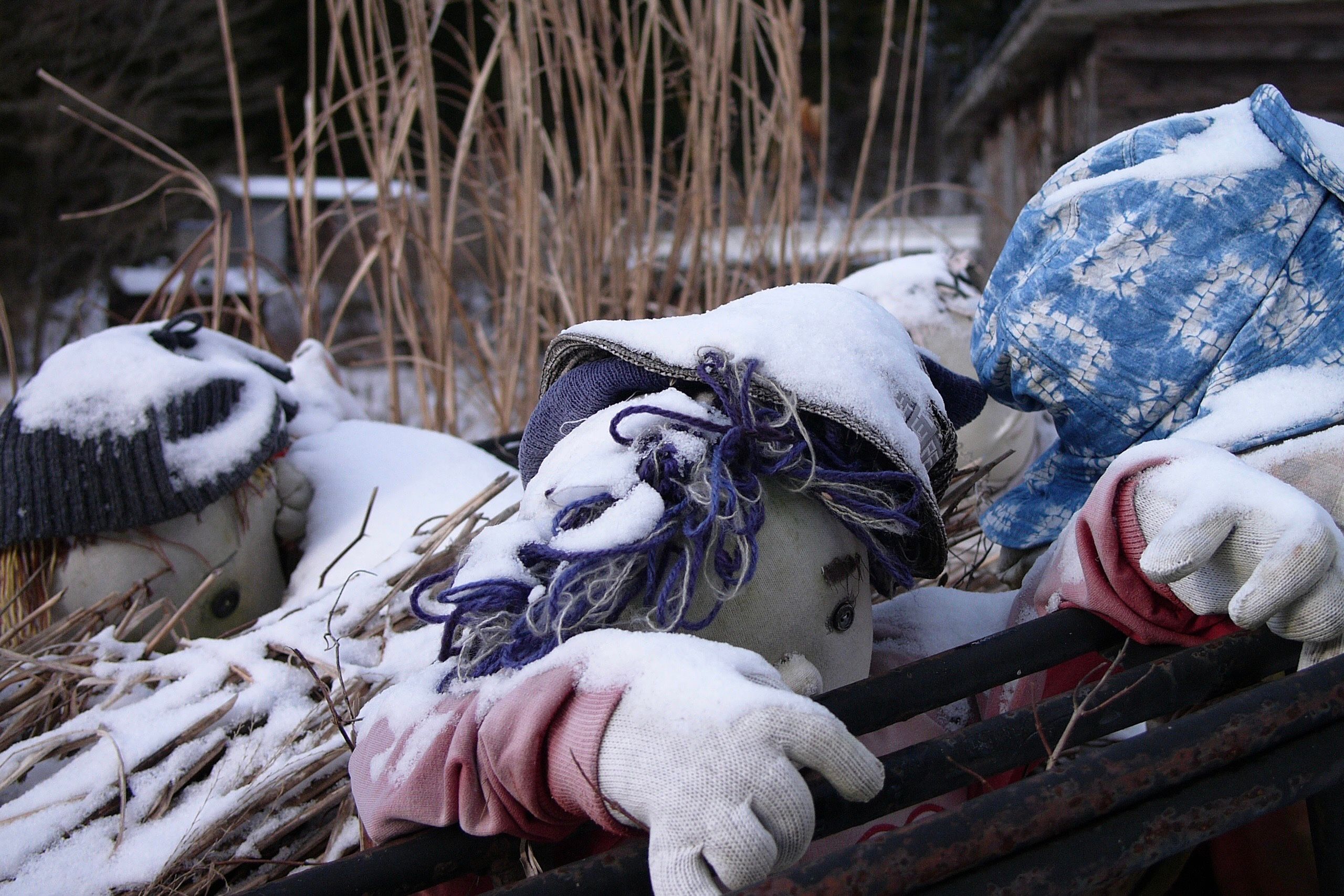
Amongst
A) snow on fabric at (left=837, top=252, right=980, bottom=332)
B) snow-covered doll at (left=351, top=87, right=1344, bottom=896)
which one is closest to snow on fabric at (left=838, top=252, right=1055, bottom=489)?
snow on fabric at (left=837, top=252, right=980, bottom=332)

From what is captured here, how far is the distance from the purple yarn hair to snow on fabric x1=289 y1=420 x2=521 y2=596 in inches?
21.0

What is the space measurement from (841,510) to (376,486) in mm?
764

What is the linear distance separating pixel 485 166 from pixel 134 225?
17.0 feet

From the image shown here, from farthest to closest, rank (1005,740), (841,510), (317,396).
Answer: (317,396) < (841,510) < (1005,740)

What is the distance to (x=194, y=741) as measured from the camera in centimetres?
87

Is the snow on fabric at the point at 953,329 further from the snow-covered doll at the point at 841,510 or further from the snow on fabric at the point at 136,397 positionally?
the snow on fabric at the point at 136,397

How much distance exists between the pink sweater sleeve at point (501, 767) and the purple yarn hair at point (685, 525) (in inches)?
1.7

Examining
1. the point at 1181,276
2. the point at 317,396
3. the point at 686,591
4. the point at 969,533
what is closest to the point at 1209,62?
the point at 969,533

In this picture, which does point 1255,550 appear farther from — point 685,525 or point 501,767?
point 501,767

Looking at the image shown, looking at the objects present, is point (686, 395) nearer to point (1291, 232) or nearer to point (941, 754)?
point (941, 754)

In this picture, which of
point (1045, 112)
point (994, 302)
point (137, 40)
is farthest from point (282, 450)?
point (137, 40)

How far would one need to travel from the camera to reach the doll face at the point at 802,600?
665 mm

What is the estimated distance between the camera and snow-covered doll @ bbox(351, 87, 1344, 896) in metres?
0.52

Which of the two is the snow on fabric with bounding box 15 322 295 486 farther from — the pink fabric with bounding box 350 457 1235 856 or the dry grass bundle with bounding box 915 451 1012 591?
the dry grass bundle with bounding box 915 451 1012 591
